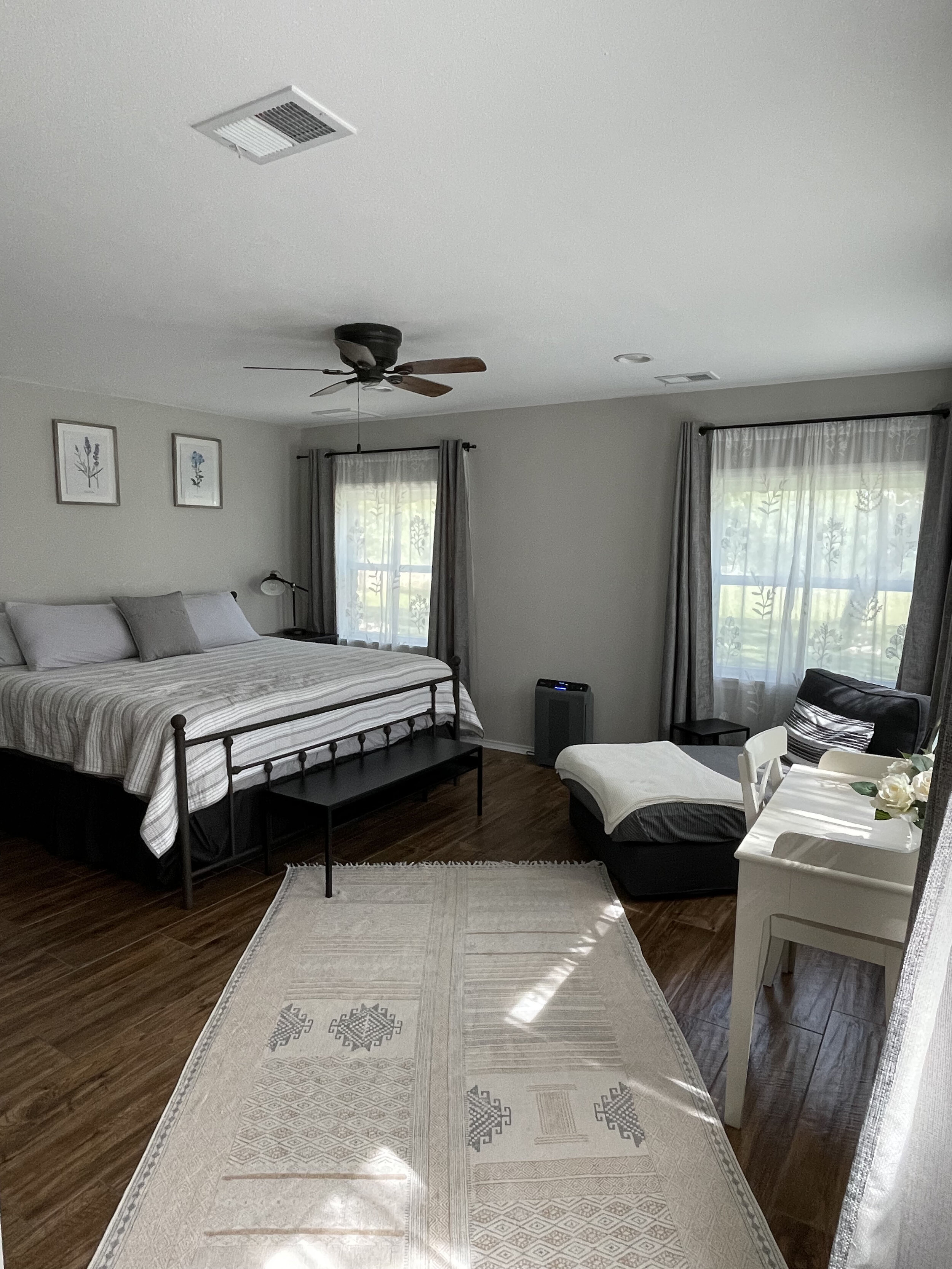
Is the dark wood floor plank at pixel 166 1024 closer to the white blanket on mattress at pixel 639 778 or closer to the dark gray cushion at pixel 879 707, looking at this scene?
the white blanket on mattress at pixel 639 778

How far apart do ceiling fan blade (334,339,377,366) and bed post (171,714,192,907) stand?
164 centimetres

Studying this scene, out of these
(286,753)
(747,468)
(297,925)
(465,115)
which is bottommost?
(297,925)

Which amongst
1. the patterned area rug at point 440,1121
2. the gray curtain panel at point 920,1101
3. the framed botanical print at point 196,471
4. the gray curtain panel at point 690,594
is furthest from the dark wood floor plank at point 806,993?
the framed botanical print at point 196,471

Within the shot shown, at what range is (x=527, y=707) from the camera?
19.0 feet

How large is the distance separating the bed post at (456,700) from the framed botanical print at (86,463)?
101 inches

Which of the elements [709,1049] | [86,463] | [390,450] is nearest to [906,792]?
[709,1049]

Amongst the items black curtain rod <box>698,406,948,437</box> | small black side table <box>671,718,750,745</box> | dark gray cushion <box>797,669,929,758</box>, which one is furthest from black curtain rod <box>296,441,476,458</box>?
dark gray cushion <box>797,669,929,758</box>

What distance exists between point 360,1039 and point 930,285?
3.20 m

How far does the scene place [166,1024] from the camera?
8.32 feet

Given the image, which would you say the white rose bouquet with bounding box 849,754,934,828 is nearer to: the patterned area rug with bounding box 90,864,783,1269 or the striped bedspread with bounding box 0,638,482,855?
the patterned area rug with bounding box 90,864,783,1269

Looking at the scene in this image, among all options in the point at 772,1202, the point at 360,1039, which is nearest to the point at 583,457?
the point at 360,1039

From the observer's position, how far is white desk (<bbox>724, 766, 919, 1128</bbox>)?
1.82 m

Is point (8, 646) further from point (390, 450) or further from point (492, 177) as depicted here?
point (492, 177)

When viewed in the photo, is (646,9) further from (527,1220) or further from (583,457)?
(583,457)
